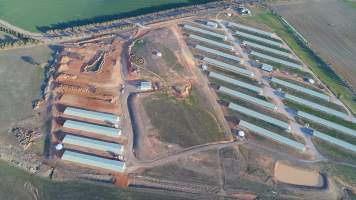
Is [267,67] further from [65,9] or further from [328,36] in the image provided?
[65,9]

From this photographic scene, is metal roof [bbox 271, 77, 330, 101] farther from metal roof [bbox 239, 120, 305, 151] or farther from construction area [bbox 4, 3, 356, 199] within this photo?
metal roof [bbox 239, 120, 305, 151]

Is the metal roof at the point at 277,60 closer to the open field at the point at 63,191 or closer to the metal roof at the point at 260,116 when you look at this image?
the metal roof at the point at 260,116

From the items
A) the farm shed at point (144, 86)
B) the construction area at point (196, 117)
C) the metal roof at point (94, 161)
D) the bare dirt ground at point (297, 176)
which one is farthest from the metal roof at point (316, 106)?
the metal roof at point (94, 161)

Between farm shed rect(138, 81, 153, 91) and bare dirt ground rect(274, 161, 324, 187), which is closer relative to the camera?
bare dirt ground rect(274, 161, 324, 187)

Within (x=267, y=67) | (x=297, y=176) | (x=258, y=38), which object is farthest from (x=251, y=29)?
(x=297, y=176)

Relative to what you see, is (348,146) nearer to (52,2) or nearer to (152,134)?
(152,134)

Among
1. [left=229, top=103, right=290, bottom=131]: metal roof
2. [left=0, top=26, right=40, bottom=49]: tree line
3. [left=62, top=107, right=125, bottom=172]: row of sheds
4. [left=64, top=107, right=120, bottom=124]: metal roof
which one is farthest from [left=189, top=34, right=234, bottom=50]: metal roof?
[left=0, top=26, right=40, bottom=49]: tree line
